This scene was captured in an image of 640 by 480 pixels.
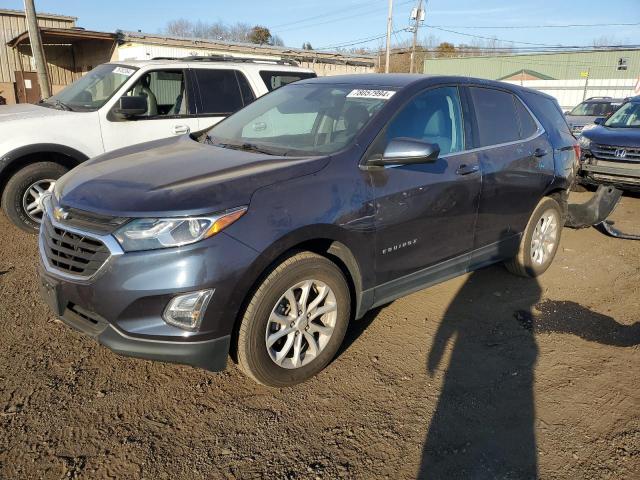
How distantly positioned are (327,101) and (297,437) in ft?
7.74

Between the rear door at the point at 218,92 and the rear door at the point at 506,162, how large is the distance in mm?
3476

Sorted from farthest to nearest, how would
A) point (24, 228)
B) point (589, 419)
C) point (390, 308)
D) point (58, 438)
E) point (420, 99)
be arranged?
1. point (24, 228)
2. point (390, 308)
3. point (420, 99)
4. point (589, 419)
5. point (58, 438)

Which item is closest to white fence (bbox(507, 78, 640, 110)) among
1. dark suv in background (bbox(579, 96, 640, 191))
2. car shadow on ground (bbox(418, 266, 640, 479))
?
dark suv in background (bbox(579, 96, 640, 191))

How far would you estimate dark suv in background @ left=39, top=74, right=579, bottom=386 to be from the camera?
2.48 metres

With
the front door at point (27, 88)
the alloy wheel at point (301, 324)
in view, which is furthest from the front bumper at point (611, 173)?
the front door at point (27, 88)

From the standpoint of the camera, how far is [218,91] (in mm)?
6648

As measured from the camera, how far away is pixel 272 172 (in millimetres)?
2812

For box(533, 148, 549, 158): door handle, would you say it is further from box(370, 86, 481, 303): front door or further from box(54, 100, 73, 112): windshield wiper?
box(54, 100, 73, 112): windshield wiper

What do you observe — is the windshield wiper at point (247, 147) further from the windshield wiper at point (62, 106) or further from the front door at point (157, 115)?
the windshield wiper at point (62, 106)

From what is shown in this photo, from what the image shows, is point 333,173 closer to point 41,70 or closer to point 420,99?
point 420,99

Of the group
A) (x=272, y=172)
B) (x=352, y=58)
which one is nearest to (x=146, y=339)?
(x=272, y=172)

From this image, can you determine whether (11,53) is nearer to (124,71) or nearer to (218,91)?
(124,71)

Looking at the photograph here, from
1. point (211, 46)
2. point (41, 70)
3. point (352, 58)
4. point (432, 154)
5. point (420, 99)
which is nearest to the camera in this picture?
point (432, 154)

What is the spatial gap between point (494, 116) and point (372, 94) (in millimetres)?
1249
